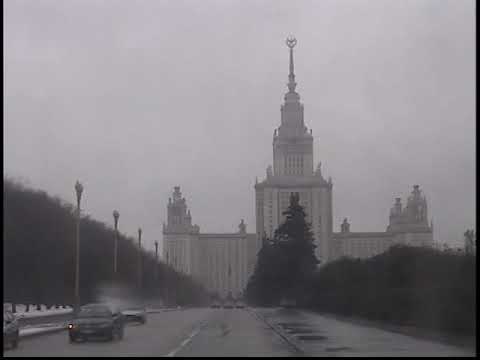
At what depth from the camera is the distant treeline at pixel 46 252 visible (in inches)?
2616

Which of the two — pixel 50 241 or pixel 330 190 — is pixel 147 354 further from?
pixel 330 190

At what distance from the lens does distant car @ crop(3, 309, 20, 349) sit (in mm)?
26714

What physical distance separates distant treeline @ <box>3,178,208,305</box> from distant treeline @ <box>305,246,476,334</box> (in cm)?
2267

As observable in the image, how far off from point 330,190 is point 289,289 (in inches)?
3608

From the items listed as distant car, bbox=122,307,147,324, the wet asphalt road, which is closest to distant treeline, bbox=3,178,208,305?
distant car, bbox=122,307,147,324

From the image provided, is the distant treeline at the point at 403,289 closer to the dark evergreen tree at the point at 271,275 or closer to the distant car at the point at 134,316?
the dark evergreen tree at the point at 271,275

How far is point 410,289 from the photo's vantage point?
118 feet

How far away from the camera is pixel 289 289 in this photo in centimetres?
9494

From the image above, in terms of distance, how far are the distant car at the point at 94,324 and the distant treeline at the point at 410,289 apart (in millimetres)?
11192

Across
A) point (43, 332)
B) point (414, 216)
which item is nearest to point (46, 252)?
point (43, 332)

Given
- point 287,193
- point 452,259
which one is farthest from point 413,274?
point 287,193

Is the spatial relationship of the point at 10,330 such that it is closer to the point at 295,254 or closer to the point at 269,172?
the point at 295,254

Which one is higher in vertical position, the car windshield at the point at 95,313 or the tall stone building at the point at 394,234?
the tall stone building at the point at 394,234

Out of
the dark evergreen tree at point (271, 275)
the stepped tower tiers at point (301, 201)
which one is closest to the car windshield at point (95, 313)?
the dark evergreen tree at point (271, 275)
